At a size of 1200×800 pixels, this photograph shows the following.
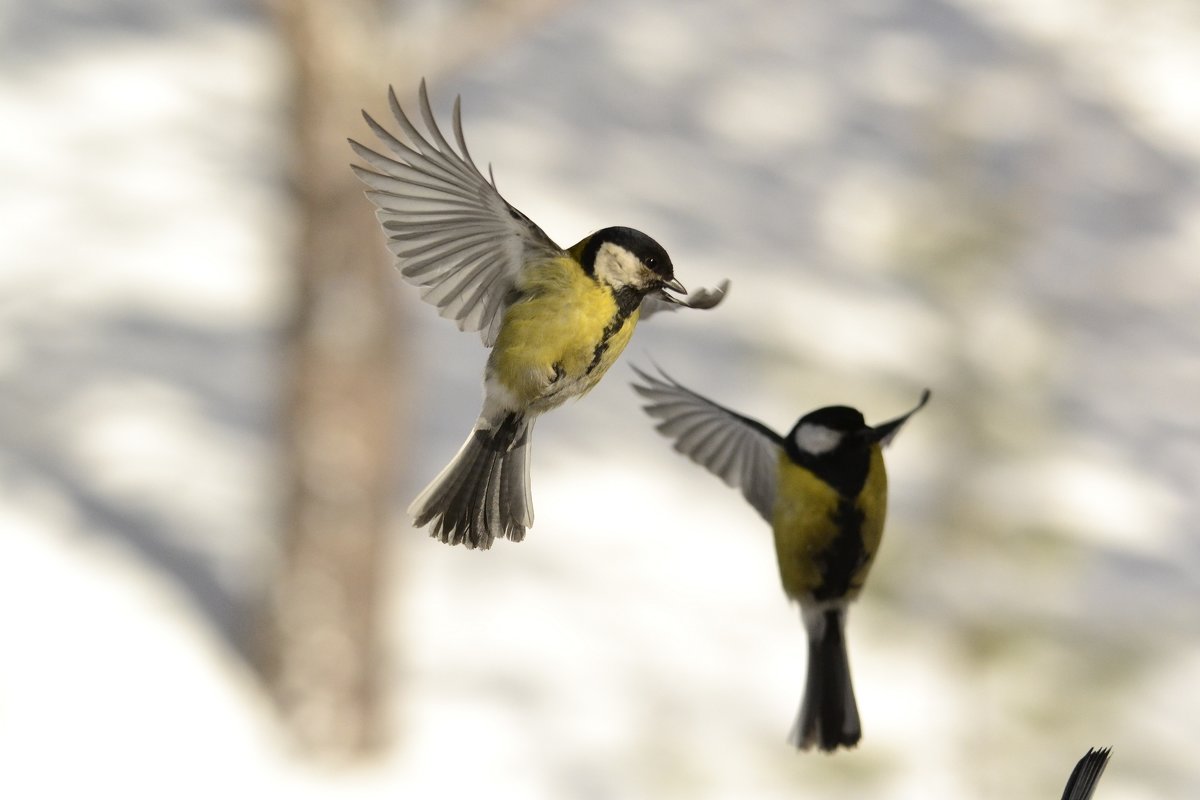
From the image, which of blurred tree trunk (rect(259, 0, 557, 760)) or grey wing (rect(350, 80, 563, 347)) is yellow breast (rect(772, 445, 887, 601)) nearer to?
grey wing (rect(350, 80, 563, 347))

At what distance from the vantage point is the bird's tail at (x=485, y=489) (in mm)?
1140

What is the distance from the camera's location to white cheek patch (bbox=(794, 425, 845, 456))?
1.25m

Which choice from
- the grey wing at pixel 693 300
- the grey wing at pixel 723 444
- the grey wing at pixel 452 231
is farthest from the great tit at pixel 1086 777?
the grey wing at pixel 723 444

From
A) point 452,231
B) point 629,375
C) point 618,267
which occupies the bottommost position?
point 618,267

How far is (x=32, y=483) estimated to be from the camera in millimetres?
7953

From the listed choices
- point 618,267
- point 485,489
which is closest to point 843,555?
point 485,489

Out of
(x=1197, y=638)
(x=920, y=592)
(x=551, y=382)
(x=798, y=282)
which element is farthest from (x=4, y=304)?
(x=551, y=382)

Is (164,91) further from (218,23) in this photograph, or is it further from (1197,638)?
(1197,638)

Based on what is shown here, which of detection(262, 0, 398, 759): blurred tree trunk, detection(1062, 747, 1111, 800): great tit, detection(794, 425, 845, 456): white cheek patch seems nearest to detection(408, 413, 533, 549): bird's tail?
detection(794, 425, 845, 456): white cheek patch

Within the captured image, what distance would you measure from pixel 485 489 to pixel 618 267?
0.80 feet

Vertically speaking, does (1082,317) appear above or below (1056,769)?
above

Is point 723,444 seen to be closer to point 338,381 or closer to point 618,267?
point 618,267

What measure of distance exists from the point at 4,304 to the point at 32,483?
1450 mm

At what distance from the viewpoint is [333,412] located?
6.02 meters
